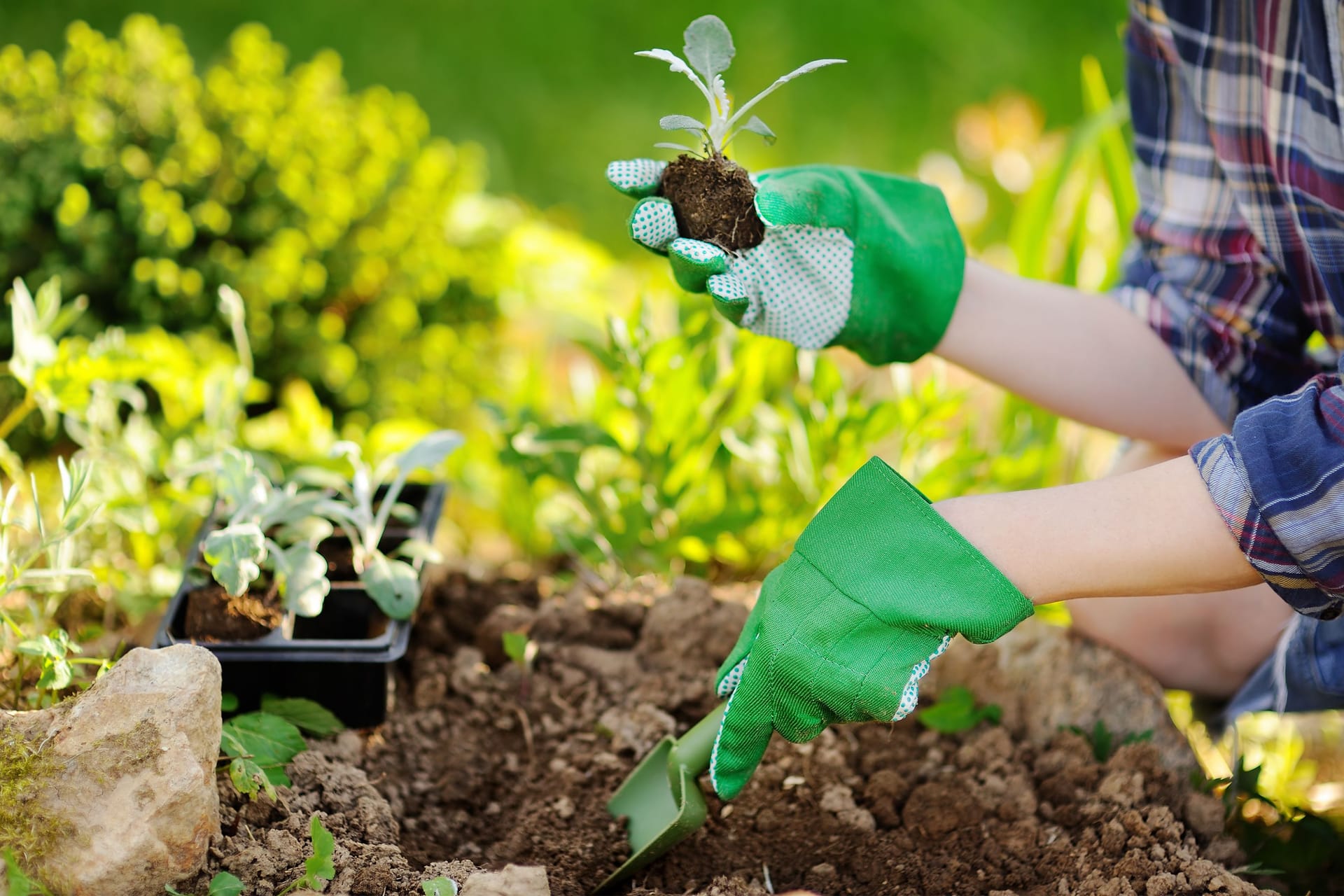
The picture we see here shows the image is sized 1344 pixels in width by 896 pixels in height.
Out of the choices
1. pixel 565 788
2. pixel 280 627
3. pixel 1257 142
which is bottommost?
pixel 565 788

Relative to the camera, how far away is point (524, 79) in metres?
3.54

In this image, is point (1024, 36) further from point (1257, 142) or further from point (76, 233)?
point (76, 233)

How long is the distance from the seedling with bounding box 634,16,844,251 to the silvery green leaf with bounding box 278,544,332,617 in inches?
22.8

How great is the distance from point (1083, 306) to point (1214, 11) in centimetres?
41

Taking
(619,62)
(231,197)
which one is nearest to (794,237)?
(231,197)

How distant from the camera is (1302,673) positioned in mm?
1506

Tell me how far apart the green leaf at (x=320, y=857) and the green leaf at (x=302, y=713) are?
0.26 metres

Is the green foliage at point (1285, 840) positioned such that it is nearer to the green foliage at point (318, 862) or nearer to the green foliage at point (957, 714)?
the green foliage at point (957, 714)

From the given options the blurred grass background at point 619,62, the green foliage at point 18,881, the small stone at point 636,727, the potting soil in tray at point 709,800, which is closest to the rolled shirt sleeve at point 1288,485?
the potting soil in tray at point 709,800

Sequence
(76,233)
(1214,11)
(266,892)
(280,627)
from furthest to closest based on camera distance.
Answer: (76,233) < (1214,11) < (280,627) < (266,892)

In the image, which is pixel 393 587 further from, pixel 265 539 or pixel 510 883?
pixel 510 883

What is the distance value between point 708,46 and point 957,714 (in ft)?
2.95

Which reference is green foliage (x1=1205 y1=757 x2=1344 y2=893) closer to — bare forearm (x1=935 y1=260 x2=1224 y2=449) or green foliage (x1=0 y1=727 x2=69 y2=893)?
bare forearm (x1=935 y1=260 x2=1224 y2=449)

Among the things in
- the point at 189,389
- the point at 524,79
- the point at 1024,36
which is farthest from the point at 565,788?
the point at 1024,36
